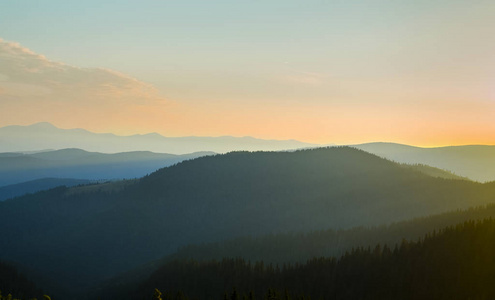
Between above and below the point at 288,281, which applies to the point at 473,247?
above

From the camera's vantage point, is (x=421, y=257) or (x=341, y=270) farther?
(x=341, y=270)

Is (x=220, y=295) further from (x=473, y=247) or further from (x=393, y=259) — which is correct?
(x=473, y=247)

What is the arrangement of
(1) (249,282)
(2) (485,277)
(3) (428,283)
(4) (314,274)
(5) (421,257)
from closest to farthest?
(2) (485,277) < (3) (428,283) < (5) (421,257) < (4) (314,274) < (1) (249,282)

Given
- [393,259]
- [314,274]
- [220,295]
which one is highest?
[393,259]

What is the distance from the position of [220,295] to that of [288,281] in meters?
33.8

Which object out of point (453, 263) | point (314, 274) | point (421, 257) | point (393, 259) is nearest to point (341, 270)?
point (314, 274)

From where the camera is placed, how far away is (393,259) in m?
169

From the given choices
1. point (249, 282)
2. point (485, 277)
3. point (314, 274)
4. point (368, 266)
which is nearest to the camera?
point (485, 277)

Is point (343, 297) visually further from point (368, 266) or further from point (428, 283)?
point (428, 283)

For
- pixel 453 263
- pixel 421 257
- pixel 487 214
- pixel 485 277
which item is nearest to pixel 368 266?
pixel 421 257

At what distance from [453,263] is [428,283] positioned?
1202 centimetres

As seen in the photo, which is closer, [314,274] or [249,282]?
[314,274]

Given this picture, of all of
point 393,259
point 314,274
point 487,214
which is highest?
point 487,214

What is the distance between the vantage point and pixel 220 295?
19450 cm
